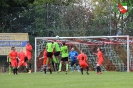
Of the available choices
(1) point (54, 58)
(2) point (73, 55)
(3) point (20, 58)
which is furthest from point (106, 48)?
(3) point (20, 58)

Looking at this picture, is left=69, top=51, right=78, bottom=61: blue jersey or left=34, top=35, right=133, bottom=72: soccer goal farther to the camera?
left=34, top=35, right=133, bottom=72: soccer goal

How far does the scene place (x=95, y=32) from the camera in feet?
131

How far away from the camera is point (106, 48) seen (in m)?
39.0

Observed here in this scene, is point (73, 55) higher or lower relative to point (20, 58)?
higher

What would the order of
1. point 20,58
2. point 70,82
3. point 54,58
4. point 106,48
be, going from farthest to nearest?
point 106,48 → point 20,58 → point 54,58 → point 70,82

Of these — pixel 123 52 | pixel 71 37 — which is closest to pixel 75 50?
pixel 71 37

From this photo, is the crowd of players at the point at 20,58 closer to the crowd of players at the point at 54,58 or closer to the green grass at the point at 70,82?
the crowd of players at the point at 54,58

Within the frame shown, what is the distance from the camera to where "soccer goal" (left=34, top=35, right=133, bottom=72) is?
3797 centimetres

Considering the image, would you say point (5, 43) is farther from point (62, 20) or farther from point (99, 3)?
point (99, 3)

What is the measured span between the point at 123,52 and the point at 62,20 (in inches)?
221

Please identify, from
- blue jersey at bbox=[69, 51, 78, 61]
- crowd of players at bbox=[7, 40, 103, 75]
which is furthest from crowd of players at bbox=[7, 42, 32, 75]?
blue jersey at bbox=[69, 51, 78, 61]

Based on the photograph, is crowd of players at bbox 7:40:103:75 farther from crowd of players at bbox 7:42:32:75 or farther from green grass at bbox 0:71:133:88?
green grass at bbox 0:71:133:88

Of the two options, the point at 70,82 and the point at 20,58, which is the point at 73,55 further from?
the point at 70,82

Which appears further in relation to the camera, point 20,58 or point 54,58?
point 20,58
